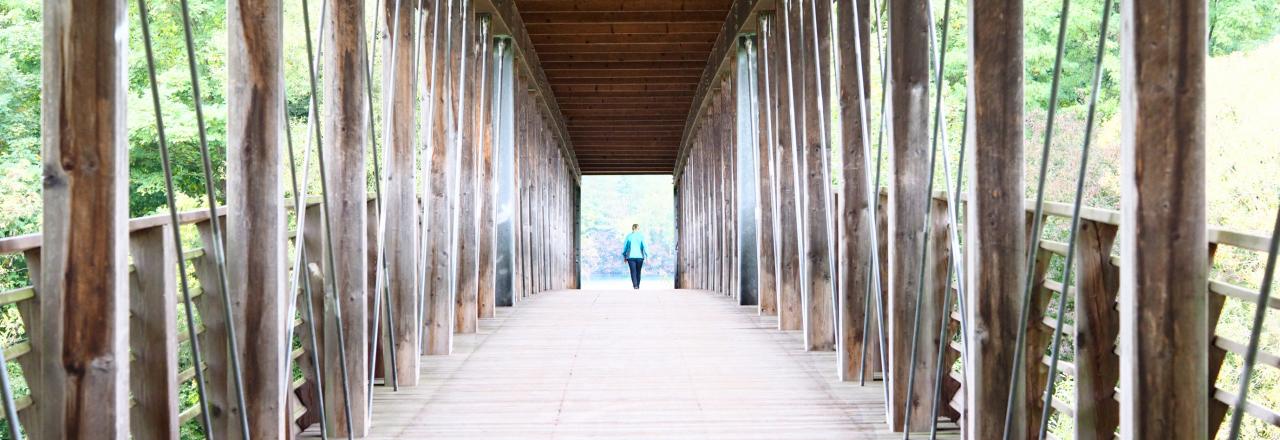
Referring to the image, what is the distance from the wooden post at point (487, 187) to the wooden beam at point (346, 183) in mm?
3753

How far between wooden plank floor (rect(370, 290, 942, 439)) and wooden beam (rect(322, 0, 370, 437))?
23 centimetres

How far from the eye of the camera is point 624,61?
11.2 metres

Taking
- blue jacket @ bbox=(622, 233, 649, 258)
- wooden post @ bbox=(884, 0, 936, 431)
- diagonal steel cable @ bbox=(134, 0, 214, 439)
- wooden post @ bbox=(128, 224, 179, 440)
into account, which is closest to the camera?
diagonal steel cable @ bbox=(134, 0, 214, 439)

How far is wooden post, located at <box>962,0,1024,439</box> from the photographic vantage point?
9.76 feet

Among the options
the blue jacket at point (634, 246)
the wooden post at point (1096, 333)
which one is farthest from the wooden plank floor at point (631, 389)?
the blue jacket at point (634, 246)

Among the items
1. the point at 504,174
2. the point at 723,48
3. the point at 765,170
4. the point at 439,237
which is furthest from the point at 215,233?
the point at 723,48

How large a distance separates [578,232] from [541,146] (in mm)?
9197

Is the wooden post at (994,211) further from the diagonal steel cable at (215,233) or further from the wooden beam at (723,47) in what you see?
the wooden beam at (723,47)

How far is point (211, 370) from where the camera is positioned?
3059mm

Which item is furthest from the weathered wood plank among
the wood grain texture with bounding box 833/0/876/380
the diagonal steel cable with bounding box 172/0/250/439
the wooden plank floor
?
the diagonal steel cable with bounding box 172/0/250/439

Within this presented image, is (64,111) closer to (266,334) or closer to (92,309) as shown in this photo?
(92,309)

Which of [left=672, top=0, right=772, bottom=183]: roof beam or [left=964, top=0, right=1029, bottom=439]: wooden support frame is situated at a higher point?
[left=672, top=0, right=772, bottom=183]: roof beam

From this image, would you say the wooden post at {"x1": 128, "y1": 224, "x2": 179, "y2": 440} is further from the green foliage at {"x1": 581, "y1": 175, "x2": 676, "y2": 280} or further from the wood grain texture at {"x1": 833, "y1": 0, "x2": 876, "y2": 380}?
the green foliage at {"x1": 581, "y1": 175, "x2": 676, "y2": 280}

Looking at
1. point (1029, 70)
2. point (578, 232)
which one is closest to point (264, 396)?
point (1029, 70)
